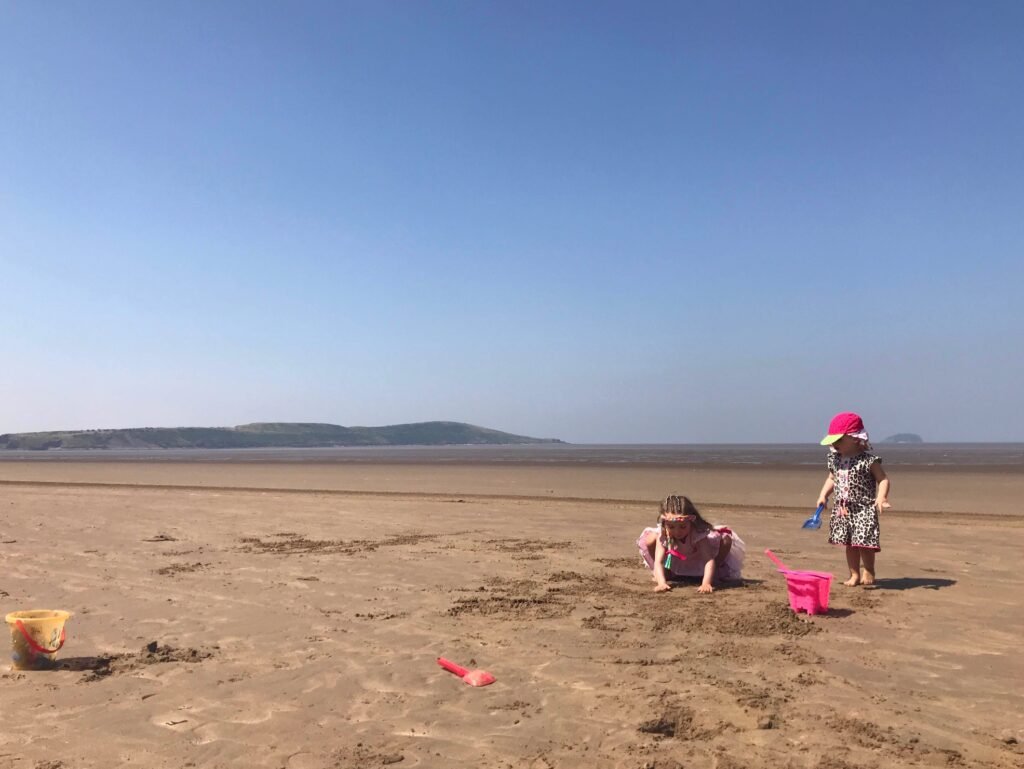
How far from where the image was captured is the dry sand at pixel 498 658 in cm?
377

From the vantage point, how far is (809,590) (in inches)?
247

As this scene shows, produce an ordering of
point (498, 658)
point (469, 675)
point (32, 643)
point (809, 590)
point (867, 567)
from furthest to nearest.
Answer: point (867, 567), point (809, 590), point (498, 658), point (32, 643), point (469, 675)

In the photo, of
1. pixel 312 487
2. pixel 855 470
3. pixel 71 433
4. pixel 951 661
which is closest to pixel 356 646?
pixel 951 661

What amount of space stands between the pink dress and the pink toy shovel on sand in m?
3.23

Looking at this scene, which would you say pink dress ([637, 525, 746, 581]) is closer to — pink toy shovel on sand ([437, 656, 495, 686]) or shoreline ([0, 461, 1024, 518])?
pink toy shovel on sand ([437, 656, 495, 686])

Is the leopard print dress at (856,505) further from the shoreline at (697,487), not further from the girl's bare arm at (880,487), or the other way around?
the shoreline at (697,487)

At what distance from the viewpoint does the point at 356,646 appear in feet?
18.0

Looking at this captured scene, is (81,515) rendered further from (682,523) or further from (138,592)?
(682,523)

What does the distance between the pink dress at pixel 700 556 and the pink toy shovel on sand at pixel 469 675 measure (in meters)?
3.23

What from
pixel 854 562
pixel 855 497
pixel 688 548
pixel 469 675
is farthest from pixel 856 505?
pixel 469 675

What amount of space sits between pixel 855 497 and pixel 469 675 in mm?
4886

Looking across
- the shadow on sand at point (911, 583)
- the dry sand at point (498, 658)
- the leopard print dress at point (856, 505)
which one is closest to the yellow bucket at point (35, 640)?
the dry sand at point (498, 658)

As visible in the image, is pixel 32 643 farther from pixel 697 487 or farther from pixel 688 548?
pixel 697 487

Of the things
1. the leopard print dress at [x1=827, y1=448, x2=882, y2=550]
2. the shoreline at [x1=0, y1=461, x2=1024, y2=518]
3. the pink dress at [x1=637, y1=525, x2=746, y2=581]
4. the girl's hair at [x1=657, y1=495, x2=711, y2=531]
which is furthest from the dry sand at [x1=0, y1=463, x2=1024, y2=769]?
the shoreline at [x1=0, y1=461, x2=1024, y2=518]
